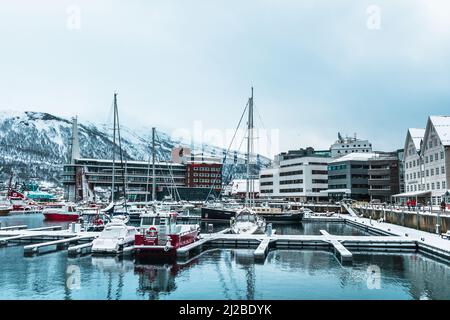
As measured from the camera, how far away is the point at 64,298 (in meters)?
22.3

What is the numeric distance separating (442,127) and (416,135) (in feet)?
46.9

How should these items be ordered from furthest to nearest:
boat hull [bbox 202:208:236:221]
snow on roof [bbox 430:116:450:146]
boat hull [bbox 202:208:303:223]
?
1. boat hull [bbox 202:208:303:223]
2. boat hull [bbox 202:208:236:221]
3. snow on roof [bbox 430:116:450:146]

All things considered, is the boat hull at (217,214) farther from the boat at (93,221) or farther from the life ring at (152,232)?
the life ring at (152,232)

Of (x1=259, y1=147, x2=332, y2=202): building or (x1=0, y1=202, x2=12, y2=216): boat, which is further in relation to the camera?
(x1=259, y1=147, x2=332, y2=202): building

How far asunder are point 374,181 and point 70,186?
117857 mm

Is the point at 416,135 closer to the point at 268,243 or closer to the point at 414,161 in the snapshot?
the point at 414,161

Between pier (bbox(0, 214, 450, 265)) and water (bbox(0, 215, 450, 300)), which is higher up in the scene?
pier (bbox(0, 214, 450, 265))

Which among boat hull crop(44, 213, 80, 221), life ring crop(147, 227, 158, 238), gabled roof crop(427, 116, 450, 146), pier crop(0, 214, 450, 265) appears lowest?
pier crop(0, 214, 450, 265)

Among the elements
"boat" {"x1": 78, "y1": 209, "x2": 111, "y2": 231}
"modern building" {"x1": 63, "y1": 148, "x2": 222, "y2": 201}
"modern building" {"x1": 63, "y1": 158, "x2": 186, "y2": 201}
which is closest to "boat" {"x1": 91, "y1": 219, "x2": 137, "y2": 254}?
"boat" {"x1": 78, "y1": 209, "x2": 111, "y2": 231}

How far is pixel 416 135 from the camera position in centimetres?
9444

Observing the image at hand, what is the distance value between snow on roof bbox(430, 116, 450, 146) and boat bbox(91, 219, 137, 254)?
207 feet

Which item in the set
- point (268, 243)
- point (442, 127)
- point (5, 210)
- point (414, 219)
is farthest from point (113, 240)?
point (5, 210)

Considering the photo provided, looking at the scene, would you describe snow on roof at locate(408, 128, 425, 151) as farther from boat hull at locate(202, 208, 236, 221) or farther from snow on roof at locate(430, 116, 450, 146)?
boat hull at locate(202, 208, 236, 221)

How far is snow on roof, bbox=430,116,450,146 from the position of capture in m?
77.2
